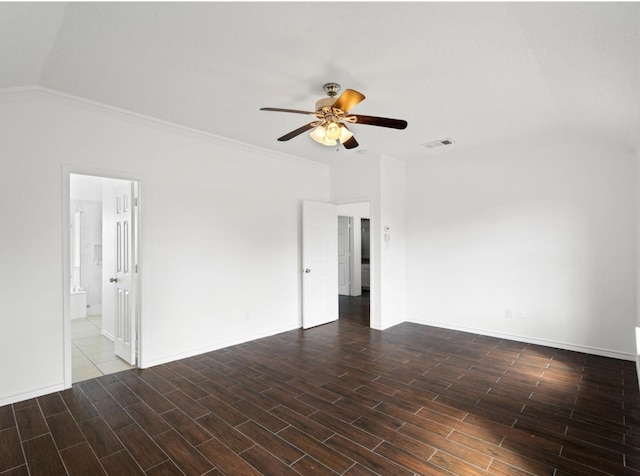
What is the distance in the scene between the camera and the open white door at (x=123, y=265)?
3848 millimetres

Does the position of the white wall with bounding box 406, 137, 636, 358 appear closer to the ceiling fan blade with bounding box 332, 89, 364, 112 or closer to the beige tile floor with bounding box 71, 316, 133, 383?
the ceiling fan blade with bounding box 332, 89, 364, 112

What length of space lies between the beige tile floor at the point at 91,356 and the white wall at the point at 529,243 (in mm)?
4465

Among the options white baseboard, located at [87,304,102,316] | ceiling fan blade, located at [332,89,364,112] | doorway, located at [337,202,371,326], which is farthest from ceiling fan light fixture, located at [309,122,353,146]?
white baseboard, located at [87,304,102,316]

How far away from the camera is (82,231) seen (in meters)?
6.89

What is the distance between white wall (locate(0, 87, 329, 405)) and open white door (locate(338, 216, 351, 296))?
120 inches

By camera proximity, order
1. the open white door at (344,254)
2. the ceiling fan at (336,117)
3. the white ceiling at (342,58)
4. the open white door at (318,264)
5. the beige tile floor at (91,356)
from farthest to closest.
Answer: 1. the open white door at (344,254)
2. the open white door at (318,264)
3. the beige tile floor at (91,356)
4. the ceiling fan at (336,117)
5. the white ceiling at (342,58)

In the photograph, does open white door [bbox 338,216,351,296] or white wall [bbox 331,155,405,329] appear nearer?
white wall [bbox 331,155,405,329]

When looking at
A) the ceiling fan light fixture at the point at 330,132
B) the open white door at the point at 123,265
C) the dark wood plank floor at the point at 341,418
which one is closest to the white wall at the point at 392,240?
the dark wood plank floor at the point at 341,418

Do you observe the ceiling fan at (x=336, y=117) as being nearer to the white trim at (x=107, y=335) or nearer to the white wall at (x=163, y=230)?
the white wall at (x=163, y=230)

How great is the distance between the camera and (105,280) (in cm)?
498

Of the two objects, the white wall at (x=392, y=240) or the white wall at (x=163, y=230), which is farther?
the white wall at (x=392, y=240)

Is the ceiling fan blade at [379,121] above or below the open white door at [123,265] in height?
above

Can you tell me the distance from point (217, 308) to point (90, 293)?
160 inches

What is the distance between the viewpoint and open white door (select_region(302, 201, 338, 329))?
18.0 feet
